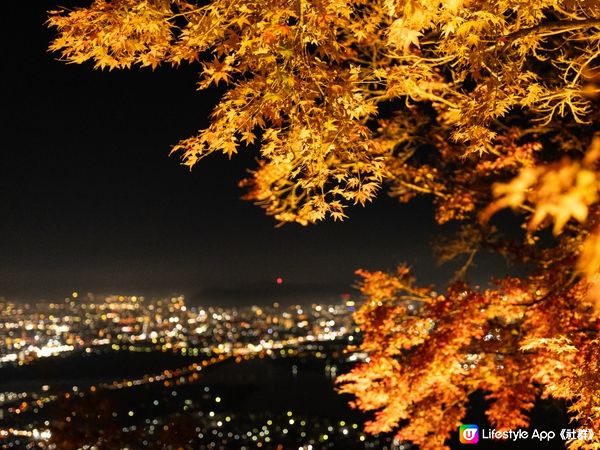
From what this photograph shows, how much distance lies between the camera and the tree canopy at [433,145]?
12.5 ft

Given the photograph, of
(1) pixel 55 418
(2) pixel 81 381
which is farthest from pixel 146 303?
(1) pixel 55 418

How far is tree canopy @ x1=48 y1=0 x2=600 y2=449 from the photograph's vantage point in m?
3.82

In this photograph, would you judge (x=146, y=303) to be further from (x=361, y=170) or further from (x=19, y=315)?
(x=361, y=170)

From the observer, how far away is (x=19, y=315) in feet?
184

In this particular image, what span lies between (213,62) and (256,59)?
35cm

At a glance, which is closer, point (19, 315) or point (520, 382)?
point (520, 382)
